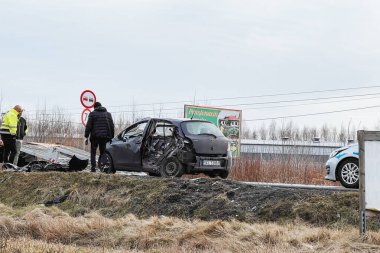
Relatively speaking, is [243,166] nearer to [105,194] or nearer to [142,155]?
[142,155]

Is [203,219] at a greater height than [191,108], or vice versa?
[191,108]

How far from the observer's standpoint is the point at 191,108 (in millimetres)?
29578

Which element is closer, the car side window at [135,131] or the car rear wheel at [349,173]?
the car rear wheel at [349,173]

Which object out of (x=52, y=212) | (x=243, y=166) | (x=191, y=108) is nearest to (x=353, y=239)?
(x=52, y=212)

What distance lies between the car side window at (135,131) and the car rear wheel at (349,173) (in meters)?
4.97

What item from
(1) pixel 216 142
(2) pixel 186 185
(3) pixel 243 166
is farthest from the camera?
(3) pixel 243 166

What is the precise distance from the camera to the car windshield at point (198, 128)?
15442mm

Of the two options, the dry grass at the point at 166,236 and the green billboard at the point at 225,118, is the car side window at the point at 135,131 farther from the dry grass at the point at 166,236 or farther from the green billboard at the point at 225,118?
the green billboard at the point at 225,118

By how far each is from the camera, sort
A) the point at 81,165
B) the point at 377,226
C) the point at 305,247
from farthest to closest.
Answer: the point at 81,165
the point at 377,226
the point at 305,247

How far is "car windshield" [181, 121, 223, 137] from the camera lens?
15.4 metres

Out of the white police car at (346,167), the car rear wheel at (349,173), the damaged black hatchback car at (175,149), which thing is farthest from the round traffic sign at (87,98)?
the car rear wheel at (349,173)

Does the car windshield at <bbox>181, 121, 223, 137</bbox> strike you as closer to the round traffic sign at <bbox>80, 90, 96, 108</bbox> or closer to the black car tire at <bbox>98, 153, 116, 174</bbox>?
the black car tire at <bbox>98, 153, 116, 174</bbox>

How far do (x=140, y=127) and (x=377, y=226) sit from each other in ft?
28.0

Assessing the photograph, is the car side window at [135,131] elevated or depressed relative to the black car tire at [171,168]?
elevated
